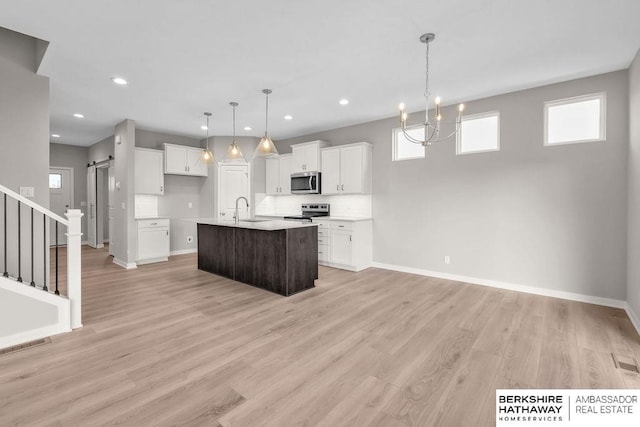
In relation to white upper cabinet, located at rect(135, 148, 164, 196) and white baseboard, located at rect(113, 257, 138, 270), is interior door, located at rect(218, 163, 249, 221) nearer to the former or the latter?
white upper cabinet, located at rect(135, 148, 164, 196)

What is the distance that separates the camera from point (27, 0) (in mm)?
2320

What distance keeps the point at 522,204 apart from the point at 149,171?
6.81m

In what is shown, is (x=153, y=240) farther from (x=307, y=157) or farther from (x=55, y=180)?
(x=55, y=180)

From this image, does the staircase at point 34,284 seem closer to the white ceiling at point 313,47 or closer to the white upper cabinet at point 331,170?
the white ceiling at point 313,47

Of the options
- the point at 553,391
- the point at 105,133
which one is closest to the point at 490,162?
the point at 553,391

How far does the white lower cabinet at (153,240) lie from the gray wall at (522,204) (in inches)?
179

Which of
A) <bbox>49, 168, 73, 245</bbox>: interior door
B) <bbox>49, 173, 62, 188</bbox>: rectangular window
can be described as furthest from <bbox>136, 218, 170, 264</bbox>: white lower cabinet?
<bbox>49, 173, 62, 188</bbox>: rectangular window

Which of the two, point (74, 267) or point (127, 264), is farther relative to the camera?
point (127, 264)

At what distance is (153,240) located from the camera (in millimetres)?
6094

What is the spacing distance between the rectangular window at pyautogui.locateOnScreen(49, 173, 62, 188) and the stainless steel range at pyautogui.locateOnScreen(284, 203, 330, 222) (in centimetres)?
650

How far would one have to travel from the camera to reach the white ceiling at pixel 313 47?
2432 millimetres

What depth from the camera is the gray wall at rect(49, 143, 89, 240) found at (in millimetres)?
7957

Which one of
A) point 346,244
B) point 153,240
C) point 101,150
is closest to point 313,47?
point 346,244

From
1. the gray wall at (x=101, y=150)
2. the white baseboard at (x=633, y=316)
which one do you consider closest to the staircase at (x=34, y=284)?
the gray wall at (x=101, y=150)
